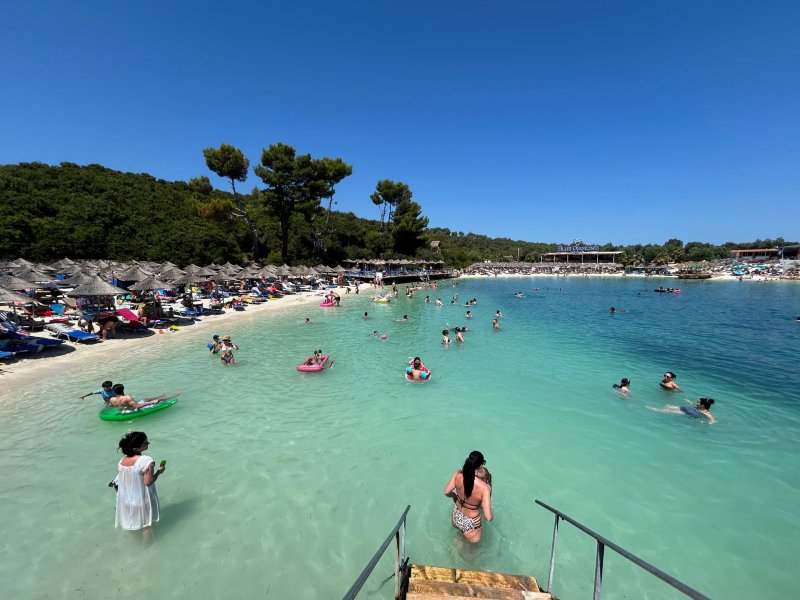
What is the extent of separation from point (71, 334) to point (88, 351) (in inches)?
67.0

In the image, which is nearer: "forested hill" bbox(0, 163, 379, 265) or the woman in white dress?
the woman in white dress

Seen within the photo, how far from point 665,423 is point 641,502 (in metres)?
3.70

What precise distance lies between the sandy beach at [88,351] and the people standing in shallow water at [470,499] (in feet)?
38.4

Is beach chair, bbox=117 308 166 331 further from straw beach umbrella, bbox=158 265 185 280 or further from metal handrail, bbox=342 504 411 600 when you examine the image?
metal handrail, bbox=342 504 411 600

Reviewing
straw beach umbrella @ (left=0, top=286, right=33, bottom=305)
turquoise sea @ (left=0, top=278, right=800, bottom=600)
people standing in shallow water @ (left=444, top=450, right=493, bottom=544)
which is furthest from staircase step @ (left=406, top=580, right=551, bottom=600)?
straw beach umbrella @ (left=0, top=286, right=33, bottom=305)

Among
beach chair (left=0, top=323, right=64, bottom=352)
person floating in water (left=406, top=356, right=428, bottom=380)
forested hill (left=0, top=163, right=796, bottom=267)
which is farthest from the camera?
forested hill (left=0, top=163, right=796, bottom=267)

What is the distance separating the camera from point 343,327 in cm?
1988

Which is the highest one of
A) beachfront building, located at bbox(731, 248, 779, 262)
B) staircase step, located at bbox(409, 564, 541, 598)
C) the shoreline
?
beachfront building, located at bbox(731, 248, 779, 262)

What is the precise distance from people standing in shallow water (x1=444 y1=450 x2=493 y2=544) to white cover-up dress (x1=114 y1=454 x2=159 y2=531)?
367 cm

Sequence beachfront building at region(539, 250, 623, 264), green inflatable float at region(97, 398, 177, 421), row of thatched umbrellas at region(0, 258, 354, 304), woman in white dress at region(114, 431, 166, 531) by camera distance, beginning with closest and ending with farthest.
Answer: woman in white dress at region(114, 431, 166, 531), green inflatable float at region(97, 398, 177, 421), row of thatched umbrellas at region(0, 258, 354, 304), beachfront building at region(539, 250, 623, 264)

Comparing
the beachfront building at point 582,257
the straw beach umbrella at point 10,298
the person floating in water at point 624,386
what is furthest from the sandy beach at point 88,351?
the beachfront building at point 582,257

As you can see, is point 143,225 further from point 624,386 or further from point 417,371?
point 624,386

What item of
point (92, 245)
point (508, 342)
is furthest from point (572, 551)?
point (92, 245)

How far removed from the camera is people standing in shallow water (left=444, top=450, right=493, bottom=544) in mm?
4238
